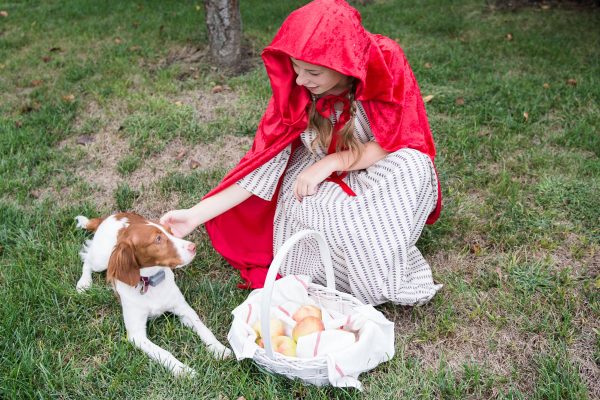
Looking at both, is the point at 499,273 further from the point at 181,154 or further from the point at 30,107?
the point at 30,107

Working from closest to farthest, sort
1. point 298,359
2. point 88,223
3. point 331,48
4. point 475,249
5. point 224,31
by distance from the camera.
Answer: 1. point 298,359
2. point 331,48
3. point 475,249
4. point 88,223
5. point 224,31

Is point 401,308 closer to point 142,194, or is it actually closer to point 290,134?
point 290,134

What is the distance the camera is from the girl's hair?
2670 mm

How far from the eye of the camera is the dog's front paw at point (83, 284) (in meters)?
2.86

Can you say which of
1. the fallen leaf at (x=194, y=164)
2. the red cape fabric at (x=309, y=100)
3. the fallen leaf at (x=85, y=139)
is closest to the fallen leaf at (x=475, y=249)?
the red cape fabric at (x=309, y=100)

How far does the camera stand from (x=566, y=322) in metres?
2.57

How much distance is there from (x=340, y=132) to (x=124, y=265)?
3.89 ft

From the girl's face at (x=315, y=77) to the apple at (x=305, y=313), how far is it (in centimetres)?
99

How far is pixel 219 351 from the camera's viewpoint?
8.13 ft

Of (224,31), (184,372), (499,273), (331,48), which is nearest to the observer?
(331,48)

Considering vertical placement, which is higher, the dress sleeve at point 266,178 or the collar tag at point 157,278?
the dress sleeve at point 266,178

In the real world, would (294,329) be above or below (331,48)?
below

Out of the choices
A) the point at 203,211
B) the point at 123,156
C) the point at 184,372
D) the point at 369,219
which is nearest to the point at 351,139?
the point at 369,219

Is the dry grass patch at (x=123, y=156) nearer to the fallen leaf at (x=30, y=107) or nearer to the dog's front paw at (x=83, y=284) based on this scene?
the fallen leaf at (x=30, y=107)
